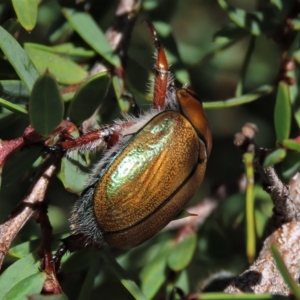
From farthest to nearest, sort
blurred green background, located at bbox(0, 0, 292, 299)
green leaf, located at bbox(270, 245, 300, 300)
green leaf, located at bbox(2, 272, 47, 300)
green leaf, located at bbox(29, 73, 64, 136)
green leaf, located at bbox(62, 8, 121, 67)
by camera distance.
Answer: green leaf, located at bbox(62, 8, 121, 67)
blurred green background, located at bbox(0, 0, 292, 299)
green leaf, located at bbox(2, 272, 47, 300)
green leaf, located at bbox(29, 73, 64, 136)
green leaf, located at bbox(270, 245, 300, 300)

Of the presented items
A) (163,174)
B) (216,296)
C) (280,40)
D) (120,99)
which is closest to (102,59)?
(120,99)

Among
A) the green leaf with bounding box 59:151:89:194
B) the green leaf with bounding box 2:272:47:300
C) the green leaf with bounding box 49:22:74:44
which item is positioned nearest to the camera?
the green leaf with bounding box 2:272:47:300

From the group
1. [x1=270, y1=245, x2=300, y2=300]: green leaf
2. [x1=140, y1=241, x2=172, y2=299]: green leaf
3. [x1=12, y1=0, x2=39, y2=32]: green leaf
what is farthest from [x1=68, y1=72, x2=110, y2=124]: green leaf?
[x1=270, y1=245, x2=300, y2=300]: green leaf

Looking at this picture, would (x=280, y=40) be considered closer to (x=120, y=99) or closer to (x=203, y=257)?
(x=120, y=99)

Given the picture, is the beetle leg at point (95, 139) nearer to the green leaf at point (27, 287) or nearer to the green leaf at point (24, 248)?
the green leaf at point (24, 248)

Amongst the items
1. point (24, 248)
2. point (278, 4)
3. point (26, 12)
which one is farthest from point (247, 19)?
point (24, 248)

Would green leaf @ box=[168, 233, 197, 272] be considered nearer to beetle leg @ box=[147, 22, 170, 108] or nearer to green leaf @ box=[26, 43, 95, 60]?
beetle leg @ box=[147, 22, 170, 108]
